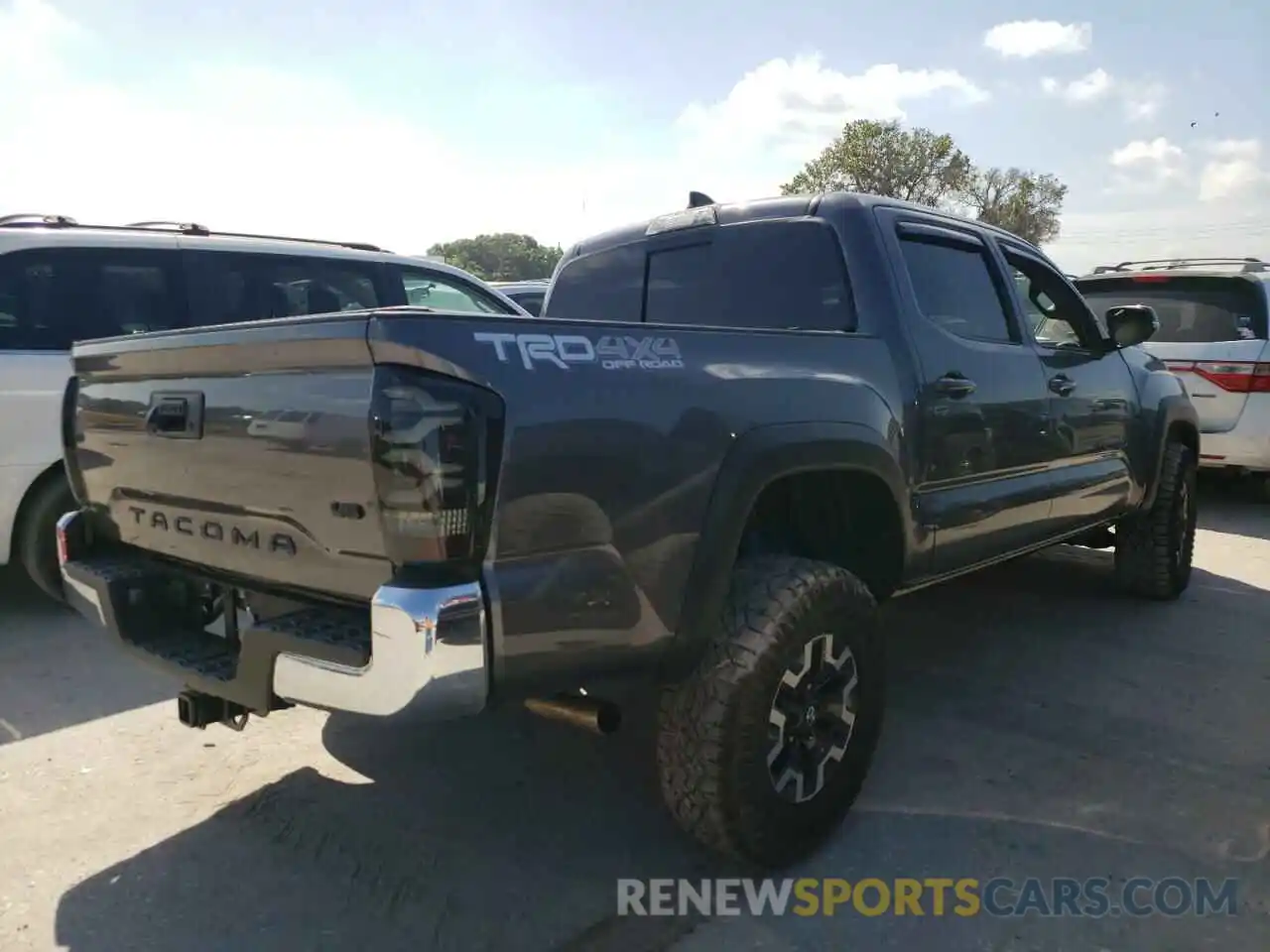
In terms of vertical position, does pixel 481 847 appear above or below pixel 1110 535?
below

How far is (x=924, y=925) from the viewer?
2.47m

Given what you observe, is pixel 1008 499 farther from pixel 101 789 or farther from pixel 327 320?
pixel 101 789

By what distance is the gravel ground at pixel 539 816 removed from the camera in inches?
96.1

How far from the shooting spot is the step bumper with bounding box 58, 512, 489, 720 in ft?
6.37

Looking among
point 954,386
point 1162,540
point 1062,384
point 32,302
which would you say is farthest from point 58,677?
point 1162,540

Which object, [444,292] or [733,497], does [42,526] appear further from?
[733,497]

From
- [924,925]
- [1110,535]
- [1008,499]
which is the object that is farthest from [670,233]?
[1110,535]

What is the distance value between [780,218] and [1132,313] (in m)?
2.01

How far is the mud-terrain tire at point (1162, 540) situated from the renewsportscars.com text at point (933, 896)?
281 centimetres

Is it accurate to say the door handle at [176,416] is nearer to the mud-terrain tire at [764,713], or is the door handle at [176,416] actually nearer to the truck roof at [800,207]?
the mud-terrain tire at [764,713]

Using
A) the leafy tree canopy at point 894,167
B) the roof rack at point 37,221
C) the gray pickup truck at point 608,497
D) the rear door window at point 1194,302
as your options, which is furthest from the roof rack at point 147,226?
the leafy tree canopy at point 894,167

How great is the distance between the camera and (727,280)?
141 inches

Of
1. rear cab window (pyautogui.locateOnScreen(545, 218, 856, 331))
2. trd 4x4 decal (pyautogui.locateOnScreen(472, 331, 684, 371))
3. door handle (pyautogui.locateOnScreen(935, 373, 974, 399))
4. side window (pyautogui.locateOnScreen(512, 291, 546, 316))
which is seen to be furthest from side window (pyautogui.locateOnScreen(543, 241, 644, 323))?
side window (pyautogui.locateOnScreen(512, 291, 546, 316))

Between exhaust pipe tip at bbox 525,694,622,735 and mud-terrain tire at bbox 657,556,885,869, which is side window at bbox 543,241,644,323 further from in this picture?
exhaust pipe tip at bbox 525,694,622,735
